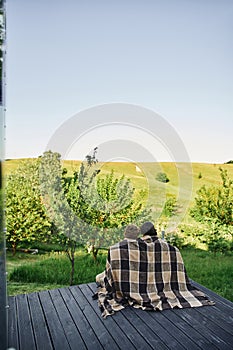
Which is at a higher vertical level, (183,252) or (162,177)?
(162,177)

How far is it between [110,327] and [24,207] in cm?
189

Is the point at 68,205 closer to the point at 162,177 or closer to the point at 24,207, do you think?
the point at 24,207

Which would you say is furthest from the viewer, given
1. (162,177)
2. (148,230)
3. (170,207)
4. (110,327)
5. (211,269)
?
(170,207)

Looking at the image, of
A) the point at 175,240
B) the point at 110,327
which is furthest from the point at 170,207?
the point at 110,327

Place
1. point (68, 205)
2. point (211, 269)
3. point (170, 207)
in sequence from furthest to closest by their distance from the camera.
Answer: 1. point (170, 207)
2. point (211, 269)
3. point (68, 205)

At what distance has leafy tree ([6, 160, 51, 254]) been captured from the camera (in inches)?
142

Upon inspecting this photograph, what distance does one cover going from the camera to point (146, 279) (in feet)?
8.26

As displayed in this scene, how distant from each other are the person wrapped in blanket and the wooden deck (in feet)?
0.27

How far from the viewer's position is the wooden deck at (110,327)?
190cm

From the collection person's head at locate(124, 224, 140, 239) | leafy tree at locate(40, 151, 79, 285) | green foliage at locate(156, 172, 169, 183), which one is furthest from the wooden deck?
green foliage at locate(156, 172, 169, 183)

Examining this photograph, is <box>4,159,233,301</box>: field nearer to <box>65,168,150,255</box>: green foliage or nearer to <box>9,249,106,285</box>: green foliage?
<box>9,249,106,285</box>: green foliage

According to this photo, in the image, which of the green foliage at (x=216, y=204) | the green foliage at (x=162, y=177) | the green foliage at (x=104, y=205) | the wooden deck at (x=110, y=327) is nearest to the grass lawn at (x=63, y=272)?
the green foliage at (x=104, y=205)

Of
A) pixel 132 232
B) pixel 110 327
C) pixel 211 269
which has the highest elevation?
pixel 132 232

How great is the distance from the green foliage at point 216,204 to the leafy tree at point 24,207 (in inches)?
72.5
